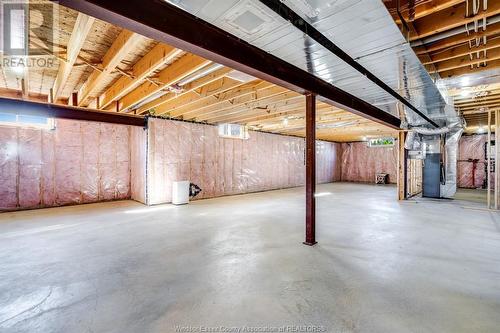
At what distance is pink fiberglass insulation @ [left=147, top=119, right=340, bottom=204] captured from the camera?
5961mm

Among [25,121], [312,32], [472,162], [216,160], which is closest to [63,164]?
[25,121]

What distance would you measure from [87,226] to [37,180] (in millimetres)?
2731

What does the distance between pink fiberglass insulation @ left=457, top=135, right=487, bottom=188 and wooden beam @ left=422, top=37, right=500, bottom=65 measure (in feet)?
31.3

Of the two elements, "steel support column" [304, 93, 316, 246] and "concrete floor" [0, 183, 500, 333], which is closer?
"concrete floor" [0, 183, 500, 333]

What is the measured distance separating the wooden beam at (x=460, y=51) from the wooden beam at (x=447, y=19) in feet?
2.23

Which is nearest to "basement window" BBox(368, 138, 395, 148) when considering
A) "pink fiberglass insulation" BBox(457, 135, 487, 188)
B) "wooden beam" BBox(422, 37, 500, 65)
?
"pink fiberglass insulation" BBox(457, 135, 487, 188)

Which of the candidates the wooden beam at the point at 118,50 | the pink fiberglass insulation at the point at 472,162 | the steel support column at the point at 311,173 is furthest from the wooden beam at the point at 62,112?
the pink fiberglass insulation at the point at 472,162

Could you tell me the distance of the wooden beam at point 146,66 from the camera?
8.42 feet

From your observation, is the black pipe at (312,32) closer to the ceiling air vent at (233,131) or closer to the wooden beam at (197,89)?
the wooden beam at (197,89)

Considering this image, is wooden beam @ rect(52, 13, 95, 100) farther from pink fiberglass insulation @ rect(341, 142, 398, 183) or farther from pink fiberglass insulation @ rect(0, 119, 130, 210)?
pink fiberglass insulation @ rect(341, 142, 398, 183)

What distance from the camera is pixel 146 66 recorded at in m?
2.91

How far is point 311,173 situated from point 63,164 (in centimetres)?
604

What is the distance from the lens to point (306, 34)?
1.84m

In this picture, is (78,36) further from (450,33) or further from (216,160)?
(216,160)
